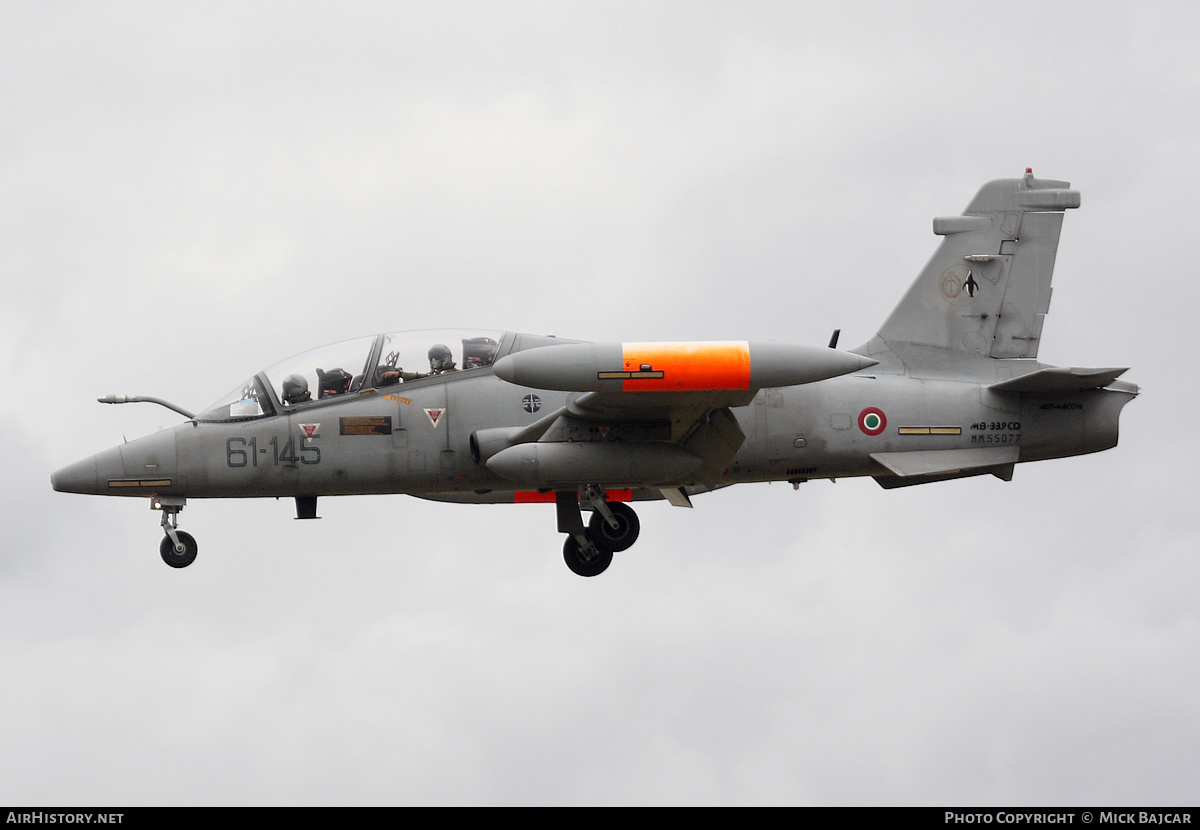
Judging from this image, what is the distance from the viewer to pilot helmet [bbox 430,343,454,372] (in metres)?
20.2

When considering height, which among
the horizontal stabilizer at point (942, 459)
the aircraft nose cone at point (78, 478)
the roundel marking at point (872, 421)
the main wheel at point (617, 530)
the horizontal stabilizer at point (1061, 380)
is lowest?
the main wheel at point (617, 530)

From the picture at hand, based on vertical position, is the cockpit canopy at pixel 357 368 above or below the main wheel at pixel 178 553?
above

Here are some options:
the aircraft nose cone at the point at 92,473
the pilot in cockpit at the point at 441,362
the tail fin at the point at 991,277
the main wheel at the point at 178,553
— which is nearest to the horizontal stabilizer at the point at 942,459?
the tail fin at the point at 991,277

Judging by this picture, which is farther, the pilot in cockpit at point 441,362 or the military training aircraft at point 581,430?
the pilot in cockpit at point 441,362

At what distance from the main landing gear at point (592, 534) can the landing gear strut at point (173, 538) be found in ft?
15.6

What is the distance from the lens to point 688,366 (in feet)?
56.9

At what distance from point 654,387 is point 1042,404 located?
6.09m

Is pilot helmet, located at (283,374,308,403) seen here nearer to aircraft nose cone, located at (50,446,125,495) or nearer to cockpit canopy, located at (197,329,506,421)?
cockpit canopy, located at (197,329,506,421)

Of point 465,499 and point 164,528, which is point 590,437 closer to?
point 465,499

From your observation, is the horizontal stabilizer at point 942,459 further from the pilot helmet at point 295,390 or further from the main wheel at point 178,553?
the main wheel at point 178,553

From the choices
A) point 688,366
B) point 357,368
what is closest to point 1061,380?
point 688,366

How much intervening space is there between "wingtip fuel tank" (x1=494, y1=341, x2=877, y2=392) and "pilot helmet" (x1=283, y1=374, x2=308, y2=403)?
3770mm

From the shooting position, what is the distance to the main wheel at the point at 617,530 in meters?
21.6

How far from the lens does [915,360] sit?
848 inches
